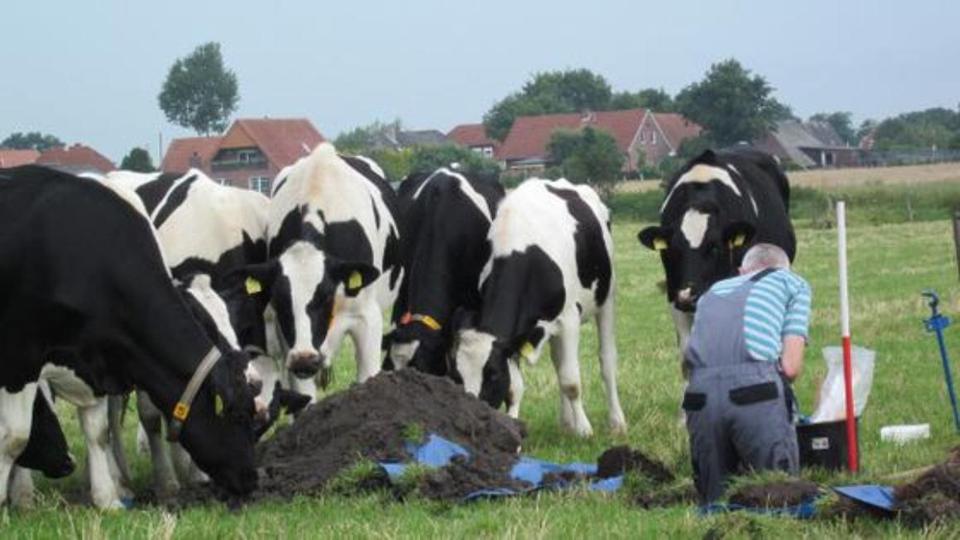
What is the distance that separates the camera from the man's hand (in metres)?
9.38

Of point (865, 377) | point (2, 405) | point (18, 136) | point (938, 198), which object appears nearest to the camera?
point (2, 405)

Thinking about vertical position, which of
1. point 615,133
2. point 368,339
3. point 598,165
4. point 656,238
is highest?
point 615,133

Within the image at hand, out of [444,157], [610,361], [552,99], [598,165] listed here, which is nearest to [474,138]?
[552,99]

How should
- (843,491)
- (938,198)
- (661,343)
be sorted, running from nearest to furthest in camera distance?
(843,491) < (661,343) < (938,198)

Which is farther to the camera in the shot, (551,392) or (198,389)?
(551,392)

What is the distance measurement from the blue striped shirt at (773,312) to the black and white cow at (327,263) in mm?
3800

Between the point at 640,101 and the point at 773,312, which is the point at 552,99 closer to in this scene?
the point at 640,101

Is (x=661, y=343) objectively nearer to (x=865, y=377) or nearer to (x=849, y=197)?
(x=865, y=377)

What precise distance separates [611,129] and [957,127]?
6176 centimetres

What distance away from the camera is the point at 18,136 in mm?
140000

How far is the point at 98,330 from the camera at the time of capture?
393 inches

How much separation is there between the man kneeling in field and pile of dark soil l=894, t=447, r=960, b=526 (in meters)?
1.07

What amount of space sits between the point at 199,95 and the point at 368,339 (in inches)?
4708

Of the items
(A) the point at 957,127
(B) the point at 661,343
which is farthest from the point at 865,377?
(A) the point at 957,127
